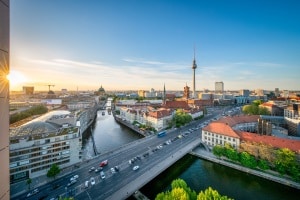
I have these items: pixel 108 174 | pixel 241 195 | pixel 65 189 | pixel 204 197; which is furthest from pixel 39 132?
pixel 241 195

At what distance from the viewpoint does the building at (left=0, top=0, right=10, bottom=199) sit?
438 centimetres

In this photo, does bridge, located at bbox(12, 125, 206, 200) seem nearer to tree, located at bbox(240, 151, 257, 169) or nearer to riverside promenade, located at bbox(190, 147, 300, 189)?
riverside promenade, located at bbox(190, 147, 300, 189)

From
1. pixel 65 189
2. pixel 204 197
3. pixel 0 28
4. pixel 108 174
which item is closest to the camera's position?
pixel 0 28

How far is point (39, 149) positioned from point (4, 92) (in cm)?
2901

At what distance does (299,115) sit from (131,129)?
5476cm

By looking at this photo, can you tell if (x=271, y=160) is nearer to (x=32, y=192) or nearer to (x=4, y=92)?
(x=4, y=92)

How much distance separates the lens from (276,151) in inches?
1118

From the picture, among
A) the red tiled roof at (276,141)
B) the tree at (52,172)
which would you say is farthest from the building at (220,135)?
the tree at (52,172)

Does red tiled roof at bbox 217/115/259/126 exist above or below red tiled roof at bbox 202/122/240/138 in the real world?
above

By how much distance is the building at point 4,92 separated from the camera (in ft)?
14.4

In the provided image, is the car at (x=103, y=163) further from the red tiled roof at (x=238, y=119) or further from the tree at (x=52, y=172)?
the red tiled roof at (x=238, y=119)

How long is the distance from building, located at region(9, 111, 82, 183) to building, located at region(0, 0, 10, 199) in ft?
90.6

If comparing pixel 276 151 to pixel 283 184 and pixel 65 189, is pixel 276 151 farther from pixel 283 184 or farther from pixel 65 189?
pixel 65 189

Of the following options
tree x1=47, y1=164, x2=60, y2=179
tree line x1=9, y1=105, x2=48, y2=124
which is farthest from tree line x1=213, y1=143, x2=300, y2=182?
tree line x1=9, y1=105, x2=48, y2=124
